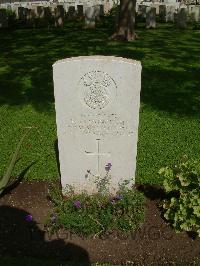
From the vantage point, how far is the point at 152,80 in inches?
412

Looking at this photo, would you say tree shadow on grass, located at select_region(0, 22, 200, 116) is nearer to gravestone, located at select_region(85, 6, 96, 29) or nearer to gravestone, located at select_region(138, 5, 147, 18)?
gravestone, located at select_region(85, 6, 96, 29)

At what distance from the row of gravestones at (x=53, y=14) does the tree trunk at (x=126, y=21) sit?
3.25 metres

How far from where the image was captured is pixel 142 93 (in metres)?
9.57

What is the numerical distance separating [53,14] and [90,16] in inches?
107

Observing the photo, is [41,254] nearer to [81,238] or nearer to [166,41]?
[81,238]

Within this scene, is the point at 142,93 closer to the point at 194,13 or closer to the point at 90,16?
the point at 90,16

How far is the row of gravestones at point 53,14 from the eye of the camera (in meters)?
17.9

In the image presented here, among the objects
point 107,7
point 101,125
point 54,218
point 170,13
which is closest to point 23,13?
point 107,7

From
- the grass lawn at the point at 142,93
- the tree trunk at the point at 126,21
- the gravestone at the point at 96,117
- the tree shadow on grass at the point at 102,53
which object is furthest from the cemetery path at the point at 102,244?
the tree trunk at the point at 126,21

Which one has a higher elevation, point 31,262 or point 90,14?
point 90,14

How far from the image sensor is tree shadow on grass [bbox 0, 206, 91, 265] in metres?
4.84

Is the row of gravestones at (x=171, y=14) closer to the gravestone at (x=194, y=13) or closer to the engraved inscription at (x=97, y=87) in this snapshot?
the gravestone at (x=194, y=13)

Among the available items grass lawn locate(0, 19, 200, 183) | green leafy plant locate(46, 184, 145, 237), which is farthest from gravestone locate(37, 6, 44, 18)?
green leafy plant locate(46, 184, 145, 237)

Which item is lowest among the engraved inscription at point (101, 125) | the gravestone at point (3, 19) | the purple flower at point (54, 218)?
the purple flower at point (54, 218)
